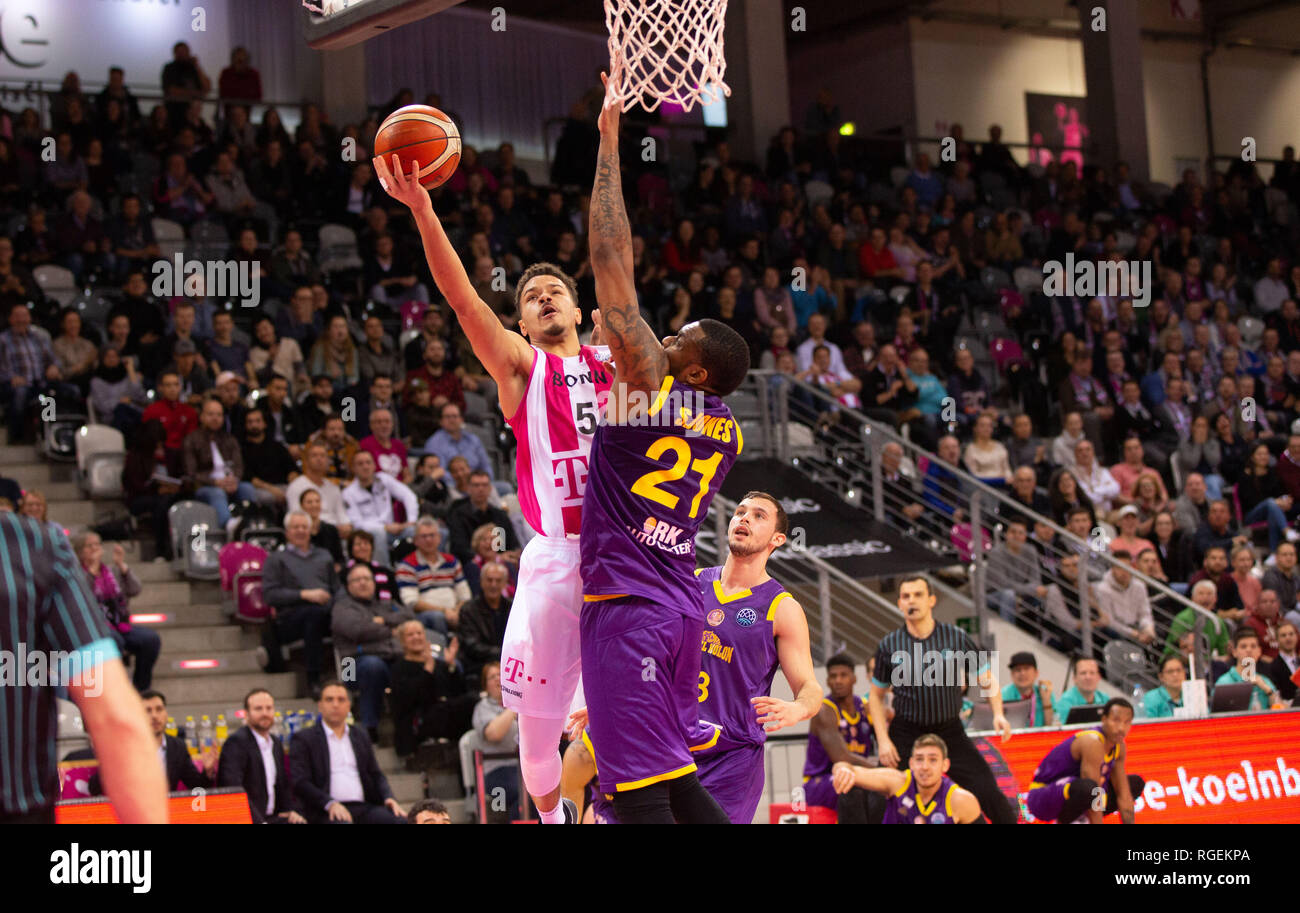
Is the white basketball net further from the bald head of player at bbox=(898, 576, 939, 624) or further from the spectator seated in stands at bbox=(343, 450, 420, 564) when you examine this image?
the spectator seated in stands at bbox=(343, 450, 420, 564)

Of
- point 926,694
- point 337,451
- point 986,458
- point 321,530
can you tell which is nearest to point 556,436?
point 926,694

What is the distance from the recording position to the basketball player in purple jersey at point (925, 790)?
25.0 ft

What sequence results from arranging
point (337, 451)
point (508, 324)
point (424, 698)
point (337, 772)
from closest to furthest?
point (337, 772)
point (424, 698)
point (337, 451)
point (508, 324)

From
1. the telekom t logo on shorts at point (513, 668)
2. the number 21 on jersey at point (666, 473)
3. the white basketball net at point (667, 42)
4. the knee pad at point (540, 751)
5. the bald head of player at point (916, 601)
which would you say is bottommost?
the knee pad at point (540, 751)

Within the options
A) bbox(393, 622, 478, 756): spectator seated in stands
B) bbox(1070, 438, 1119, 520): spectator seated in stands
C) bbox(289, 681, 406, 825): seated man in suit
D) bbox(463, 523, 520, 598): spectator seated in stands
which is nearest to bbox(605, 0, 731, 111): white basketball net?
bbox(289, 681, 406, 825): seated man in suit

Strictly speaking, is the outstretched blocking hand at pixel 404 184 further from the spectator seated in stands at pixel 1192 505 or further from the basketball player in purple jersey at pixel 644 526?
the spectator seated in stands at pixel 1192 505

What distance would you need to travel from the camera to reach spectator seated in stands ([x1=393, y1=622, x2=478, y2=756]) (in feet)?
32.8

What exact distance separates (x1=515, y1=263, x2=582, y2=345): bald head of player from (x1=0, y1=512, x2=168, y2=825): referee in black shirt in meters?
2.89

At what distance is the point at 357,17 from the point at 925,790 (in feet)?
15.4

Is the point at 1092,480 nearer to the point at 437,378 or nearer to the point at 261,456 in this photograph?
the point at 437,378

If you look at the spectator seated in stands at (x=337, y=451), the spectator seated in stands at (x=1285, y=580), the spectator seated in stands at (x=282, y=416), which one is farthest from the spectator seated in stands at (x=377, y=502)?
the spectator seated in stands at (x=1285, y=580)

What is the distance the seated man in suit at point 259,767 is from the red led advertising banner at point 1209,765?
4213mm

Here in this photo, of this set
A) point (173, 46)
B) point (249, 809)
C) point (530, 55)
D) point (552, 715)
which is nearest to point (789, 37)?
point (530, 55)

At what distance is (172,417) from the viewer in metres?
11.5
